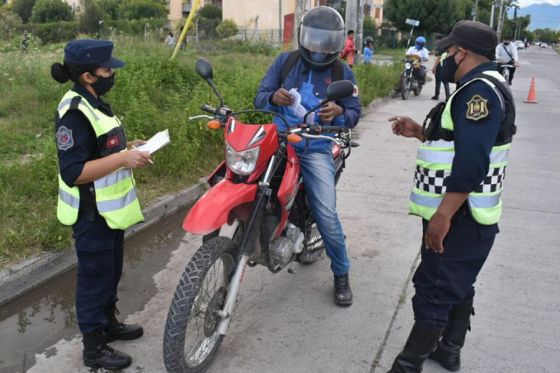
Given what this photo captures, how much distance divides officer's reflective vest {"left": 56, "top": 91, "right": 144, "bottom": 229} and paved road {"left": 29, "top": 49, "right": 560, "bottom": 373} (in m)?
0.90

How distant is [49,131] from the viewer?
7.02 metres

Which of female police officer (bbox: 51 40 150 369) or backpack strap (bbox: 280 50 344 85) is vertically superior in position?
backpack strap (bbox: 280 50 344 85)

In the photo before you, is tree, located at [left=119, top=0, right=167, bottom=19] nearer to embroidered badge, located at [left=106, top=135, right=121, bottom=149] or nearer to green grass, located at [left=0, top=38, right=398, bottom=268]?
green grass, located at [left=0, top=38, right=398, bottom=268]

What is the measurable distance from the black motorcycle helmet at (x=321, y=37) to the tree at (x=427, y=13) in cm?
5003

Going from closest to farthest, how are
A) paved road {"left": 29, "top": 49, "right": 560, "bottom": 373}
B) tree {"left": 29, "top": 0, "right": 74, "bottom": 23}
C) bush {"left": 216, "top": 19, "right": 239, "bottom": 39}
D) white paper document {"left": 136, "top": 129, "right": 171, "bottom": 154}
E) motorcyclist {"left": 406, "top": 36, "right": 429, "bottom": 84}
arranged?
1. white paper document {"left": 136, "top": 129, "right": 171, "bottom": 154}
2. paved road {"left": 29, "top": 49, "right": 560, "bottom": 373}
3. motorcyclist {"left": 406, "top": 36, "right": 429, "bottom": 84}
4. bush {"left": 216, "top": 19, "right": 239, "bottom": 39}
5. tree {"left": 29, "top": 0, "right": 74, "bottom": 23}

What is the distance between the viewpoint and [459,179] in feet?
8.05

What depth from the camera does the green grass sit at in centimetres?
432

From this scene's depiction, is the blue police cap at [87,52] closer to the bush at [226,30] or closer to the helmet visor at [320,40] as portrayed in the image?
the helmet visor at [320,40]

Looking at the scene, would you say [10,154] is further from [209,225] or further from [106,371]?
[209,225]

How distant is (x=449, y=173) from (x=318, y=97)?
127cm

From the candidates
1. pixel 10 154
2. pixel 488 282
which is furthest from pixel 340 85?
pixel 10 154

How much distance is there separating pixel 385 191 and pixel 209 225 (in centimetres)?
402

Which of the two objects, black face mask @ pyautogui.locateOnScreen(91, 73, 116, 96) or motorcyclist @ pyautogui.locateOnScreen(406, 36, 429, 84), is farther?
motorcyclist @ pyautogui.locateOnScreen(406, 36, 429, 84)

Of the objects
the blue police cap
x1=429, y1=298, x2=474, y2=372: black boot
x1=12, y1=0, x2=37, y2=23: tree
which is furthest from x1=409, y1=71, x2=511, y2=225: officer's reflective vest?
x1=12, y1=0, x2=37, y2=23: tree
